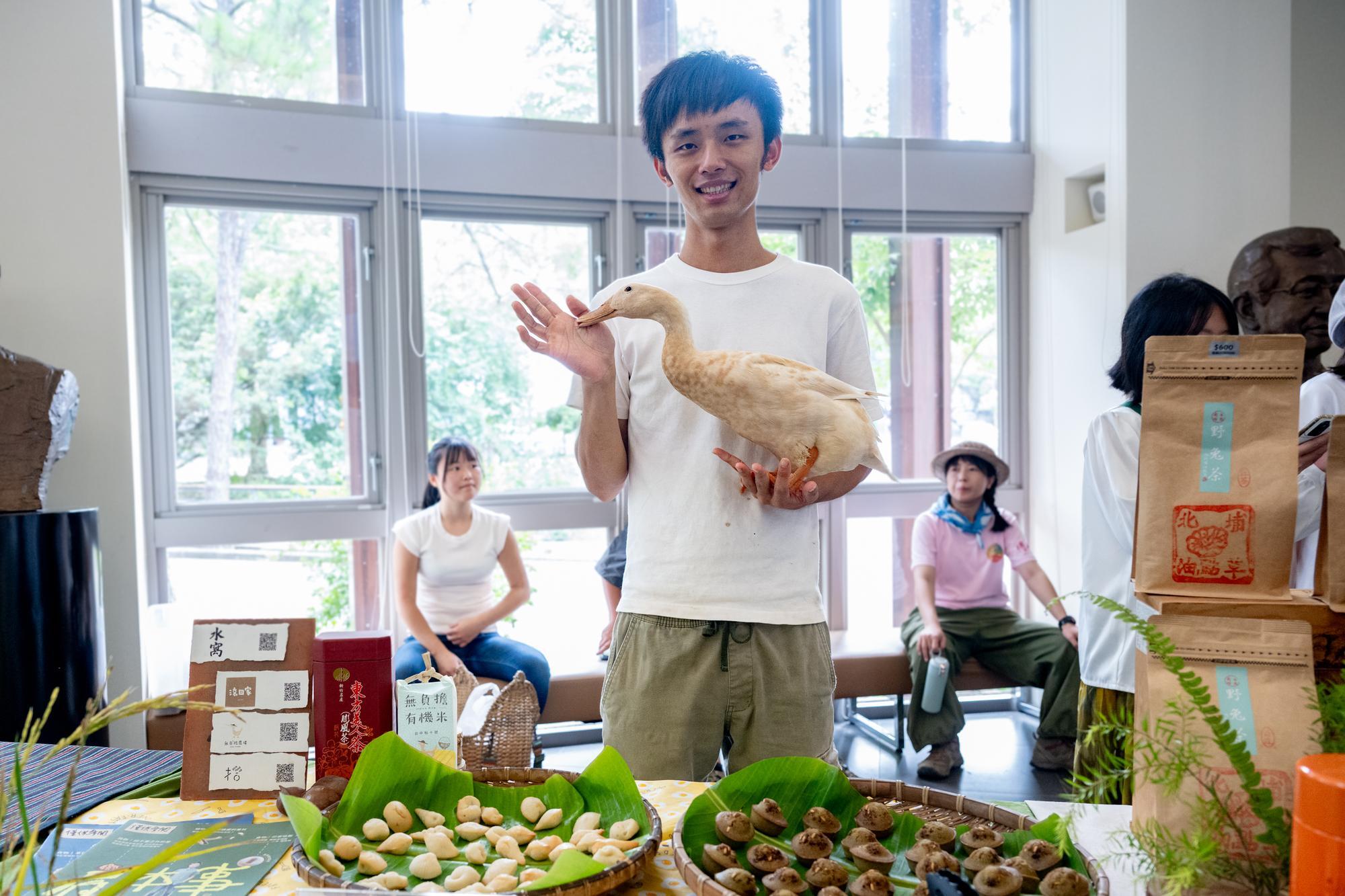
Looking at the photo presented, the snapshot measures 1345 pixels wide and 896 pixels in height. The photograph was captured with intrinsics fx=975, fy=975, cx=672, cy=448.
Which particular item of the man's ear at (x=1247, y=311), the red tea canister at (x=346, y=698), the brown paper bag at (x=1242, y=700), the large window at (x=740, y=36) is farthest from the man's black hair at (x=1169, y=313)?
the large window at (x=740, y=36)

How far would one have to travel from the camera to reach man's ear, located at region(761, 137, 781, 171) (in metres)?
1.40

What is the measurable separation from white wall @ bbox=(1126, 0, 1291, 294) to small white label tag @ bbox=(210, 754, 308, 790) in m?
3.64

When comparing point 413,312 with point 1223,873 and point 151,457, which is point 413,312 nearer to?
point 151,457

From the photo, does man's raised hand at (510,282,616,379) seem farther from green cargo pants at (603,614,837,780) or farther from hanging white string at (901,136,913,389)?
hanging white string at (901,136,913,389)

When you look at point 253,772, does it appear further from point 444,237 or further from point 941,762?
point 444,237

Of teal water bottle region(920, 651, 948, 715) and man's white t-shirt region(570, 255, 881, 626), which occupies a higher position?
man's white t-shirt region(570, 255, 881, 626)

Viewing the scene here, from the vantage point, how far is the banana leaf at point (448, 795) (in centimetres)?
102

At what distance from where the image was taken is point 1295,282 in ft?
7.96

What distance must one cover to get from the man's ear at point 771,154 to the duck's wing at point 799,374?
0.30 metres

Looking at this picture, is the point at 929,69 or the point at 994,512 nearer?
the point at 994,512

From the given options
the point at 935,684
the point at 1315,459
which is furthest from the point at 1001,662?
the point at 1315,459

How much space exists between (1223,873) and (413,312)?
3.56 meters

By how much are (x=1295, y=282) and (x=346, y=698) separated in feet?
7.90

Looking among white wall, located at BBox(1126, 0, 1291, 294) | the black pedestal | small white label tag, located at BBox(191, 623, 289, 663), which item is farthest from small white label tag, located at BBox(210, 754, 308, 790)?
white wall, located at BBox(1126, 0, 1291, 294)
